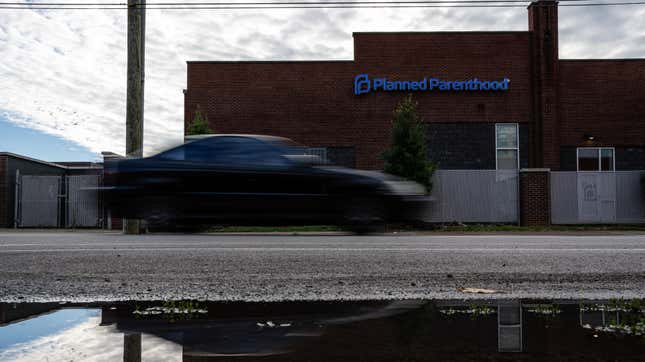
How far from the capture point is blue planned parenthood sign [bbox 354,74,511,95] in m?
29.8

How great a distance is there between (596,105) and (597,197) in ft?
16.1

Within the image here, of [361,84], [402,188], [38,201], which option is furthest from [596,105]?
[38,201]

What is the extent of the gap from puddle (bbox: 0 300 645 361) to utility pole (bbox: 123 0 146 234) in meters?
13.2

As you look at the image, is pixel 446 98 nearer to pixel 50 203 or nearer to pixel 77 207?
pixel 77 207

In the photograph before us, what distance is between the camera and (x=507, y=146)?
29.9m

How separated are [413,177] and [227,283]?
21438 millimetres

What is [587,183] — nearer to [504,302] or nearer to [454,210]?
[454,210]

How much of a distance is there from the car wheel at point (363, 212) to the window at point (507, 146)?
863 inches

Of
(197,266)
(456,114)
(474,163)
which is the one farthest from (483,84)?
(197,266)

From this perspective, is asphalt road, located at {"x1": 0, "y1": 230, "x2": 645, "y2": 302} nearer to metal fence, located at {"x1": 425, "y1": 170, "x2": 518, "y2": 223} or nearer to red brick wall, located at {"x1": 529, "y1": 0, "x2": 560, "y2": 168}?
metal fence, located at {"x1": 425, "y1": 170, "x2": 518, "y2": 223}

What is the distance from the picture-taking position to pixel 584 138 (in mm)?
29828

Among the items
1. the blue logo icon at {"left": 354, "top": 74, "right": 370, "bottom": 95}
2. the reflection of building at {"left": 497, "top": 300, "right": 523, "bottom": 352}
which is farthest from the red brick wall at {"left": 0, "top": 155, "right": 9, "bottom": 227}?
the reflection of building at {"left": 497, "top": 300, "right": 523, "bottom": 352}

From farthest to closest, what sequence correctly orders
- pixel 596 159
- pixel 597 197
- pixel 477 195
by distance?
1. pixel 596 159
2. pixel 597 197
3. pixel 477 195

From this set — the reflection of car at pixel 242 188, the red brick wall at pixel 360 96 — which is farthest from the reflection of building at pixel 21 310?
the red brick wall at pixel 360 96
